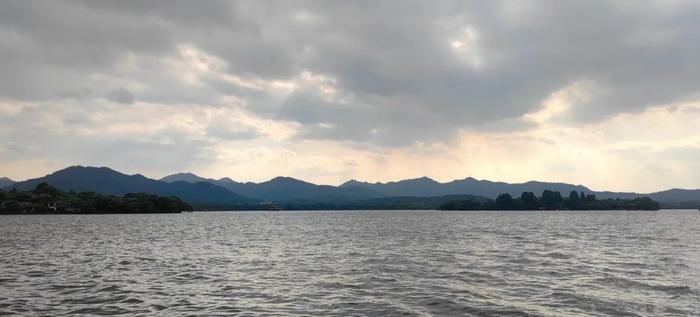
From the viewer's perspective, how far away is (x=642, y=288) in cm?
3678

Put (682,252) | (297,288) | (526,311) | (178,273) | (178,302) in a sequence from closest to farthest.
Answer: (526,311)
(178,302)
(297,288)
(178,273)
(682,252)

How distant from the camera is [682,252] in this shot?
65500 mm

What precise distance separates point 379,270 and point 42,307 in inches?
1059

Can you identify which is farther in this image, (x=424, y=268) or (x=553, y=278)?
(x=424, y=268)

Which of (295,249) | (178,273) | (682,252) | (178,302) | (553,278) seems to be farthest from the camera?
(295,249)

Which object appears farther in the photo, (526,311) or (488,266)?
(488,266)

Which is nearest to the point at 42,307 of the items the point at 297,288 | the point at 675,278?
the point at 297,288

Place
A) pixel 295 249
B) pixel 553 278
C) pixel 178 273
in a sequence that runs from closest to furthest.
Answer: pixel 553 278 → pixel 178 273 → pixel 295 249

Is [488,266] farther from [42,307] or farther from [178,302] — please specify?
[42,307]

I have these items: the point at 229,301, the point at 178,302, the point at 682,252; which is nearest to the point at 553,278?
the point at 229,301

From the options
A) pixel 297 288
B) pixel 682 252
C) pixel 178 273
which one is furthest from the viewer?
pixel 682 252

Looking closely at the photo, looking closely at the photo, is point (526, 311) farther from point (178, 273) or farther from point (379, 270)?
point (178, 273)

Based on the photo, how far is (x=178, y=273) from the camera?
45.0 m

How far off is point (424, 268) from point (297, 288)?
53.5 ft
